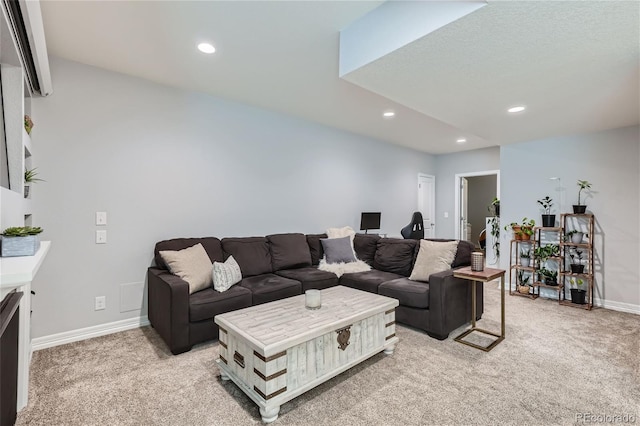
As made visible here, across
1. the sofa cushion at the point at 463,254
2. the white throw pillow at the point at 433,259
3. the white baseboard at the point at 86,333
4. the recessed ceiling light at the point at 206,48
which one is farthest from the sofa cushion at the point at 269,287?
the recessed ceiling light at the point at 206,48

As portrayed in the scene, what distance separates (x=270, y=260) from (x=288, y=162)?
4.78ft

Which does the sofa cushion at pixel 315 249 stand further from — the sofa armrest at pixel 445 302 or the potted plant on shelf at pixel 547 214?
the potted plant on shelf at pixel 547 214

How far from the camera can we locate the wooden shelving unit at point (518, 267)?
174 inches

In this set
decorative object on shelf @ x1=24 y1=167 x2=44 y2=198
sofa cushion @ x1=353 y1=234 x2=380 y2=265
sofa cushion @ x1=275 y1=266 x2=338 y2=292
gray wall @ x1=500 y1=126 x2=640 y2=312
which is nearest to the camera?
decorative object on shelf @ x1=24 y1=167 x2=44 y2=198

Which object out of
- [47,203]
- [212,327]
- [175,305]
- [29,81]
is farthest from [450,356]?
[29,81]

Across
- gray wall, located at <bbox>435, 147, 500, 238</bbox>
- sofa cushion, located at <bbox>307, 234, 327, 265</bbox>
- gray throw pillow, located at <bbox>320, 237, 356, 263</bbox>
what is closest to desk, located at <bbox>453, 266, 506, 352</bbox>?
gray throw pillow, located at <bbox>320, 237, 356, 263</bbox>

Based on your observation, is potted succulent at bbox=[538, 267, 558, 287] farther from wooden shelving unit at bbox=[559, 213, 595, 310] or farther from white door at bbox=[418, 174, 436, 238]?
white door at bbox=[418, 174, 436, 238]

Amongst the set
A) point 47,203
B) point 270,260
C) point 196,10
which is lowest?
point 270,260

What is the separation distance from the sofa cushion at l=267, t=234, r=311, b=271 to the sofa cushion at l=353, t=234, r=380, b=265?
28.2 inches

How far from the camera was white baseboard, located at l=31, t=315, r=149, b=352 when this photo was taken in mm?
2670

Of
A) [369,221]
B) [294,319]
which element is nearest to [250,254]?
[294,319]

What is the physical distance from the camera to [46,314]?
8.95 ft

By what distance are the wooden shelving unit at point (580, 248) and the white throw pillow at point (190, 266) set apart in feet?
14.6

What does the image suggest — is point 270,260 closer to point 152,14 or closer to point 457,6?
point 152,14
